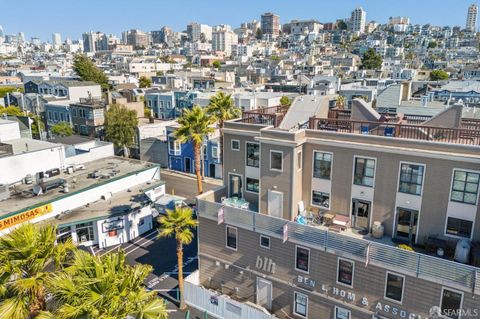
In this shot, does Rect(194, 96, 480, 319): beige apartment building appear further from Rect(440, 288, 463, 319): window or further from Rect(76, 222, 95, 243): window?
Rect(76, 222, 95, 243): window

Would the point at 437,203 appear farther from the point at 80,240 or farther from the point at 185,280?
the point at 80,240

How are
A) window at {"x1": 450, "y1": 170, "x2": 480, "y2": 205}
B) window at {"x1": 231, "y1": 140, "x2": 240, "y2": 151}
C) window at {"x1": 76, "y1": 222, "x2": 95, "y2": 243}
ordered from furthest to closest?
window at {"x1": 76, "y1": 222, "x2": 95, "y2": 243}
window at {"x1": 231, "y1": 140, "x2": 240, "y2": 151}
window at {"x1": 450, "y1": 170, "x2": 480, "y2": 205}

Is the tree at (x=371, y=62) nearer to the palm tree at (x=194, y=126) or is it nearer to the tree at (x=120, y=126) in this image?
the tree at (x=120, y=126)

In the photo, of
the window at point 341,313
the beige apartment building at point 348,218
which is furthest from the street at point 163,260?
the window at point 341,313

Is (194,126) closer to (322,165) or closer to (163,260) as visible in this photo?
(163,260)

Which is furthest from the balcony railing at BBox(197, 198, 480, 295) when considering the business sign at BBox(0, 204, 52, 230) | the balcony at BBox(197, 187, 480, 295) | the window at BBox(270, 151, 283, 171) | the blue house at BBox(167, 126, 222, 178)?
the blue house at BBox(167, 126, 222, 178)

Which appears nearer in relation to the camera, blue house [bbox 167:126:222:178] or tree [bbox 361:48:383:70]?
blue house [bbox 167:126:222:178]
